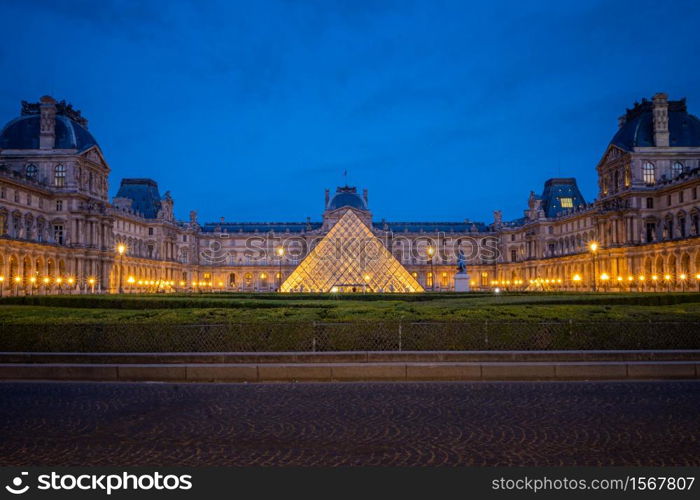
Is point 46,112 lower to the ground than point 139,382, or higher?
higher

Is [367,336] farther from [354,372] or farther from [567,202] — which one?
[567,202]

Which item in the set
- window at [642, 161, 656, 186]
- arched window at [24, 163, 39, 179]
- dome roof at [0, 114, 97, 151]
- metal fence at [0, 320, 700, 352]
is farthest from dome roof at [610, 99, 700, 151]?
arched window at [24, 163, 39, 179]

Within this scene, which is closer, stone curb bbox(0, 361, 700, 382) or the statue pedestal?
stone curb bbox(0, 361, 700, 382)

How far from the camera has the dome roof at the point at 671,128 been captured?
2035 inches

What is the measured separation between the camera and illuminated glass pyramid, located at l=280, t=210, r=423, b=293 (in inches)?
1396

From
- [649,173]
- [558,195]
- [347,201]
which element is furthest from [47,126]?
[558,195]

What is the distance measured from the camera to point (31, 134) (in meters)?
52.1

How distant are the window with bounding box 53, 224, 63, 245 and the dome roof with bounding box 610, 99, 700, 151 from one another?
51.7 meters

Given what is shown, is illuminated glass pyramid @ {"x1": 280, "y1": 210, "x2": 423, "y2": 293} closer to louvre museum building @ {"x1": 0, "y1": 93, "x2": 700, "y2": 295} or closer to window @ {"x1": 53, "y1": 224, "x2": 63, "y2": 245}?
louvre museum building @ {"x1": 0, "y1": 93, "x2": 700, "y2": 295}

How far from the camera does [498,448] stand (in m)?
5.71

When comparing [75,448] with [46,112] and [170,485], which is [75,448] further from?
[46,112]

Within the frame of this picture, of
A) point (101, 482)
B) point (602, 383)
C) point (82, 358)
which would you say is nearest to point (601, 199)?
point (602, 383)

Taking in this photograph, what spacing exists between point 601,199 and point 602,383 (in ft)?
171

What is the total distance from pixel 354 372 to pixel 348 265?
27257 millimetres
